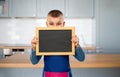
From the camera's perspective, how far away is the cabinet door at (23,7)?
16.9 ft

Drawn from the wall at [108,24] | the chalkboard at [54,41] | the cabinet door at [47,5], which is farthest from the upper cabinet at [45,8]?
the chalkboard at [54,41]

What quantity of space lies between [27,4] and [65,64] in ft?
12.4

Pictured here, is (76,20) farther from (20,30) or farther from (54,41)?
(54,41)

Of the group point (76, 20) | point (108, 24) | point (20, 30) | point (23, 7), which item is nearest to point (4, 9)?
point (23, 7)

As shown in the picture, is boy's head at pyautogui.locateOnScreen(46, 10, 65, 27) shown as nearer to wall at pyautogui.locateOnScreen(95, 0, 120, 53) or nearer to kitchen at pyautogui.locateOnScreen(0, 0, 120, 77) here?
kitchen at pyautogui.locateOnScreen(0, 0, 120, 77)

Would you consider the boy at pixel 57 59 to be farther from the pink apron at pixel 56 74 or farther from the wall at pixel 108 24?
the wall at pixel 108 24

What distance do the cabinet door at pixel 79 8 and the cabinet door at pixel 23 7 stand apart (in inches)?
27.0

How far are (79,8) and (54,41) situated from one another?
363cm

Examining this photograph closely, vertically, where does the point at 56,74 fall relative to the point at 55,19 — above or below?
below

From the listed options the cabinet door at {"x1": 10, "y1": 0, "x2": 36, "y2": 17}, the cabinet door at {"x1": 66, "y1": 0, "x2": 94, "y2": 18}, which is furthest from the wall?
the cabinet door at {"x1": 10, "y1": 0, "x2": 36, "y2": 17}

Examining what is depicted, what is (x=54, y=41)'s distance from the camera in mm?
1557

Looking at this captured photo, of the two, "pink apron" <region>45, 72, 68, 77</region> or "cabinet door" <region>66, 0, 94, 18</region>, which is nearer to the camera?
"pink apron" <region>45, 72, 68, 77</region>

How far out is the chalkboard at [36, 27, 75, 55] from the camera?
153 centimetres

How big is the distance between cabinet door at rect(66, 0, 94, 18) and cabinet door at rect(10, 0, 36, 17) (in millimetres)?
687
